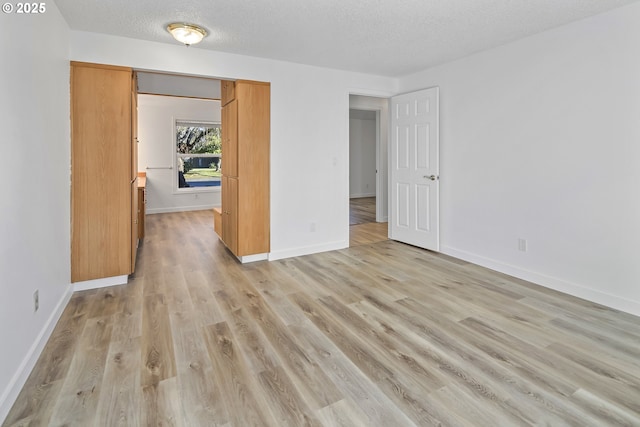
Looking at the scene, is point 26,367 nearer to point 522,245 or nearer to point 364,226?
point 522,245

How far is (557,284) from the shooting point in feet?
10.7

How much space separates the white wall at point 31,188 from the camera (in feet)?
5.65

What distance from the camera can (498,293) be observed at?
320 cm

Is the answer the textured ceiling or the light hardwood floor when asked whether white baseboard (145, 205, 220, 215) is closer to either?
the light hardwood floor

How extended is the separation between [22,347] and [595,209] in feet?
13.6

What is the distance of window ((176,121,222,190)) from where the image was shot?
8.51 m

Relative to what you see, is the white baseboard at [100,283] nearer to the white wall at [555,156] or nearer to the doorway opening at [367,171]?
the doorway opening at [367,171]

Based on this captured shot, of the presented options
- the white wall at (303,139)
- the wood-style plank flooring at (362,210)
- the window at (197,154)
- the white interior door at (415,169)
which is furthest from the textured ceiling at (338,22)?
the window at (197,154)

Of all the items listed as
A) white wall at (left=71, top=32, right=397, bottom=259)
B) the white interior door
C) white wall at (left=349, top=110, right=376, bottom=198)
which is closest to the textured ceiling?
white wall at (left=71, top=32, right=397, bottom=259)

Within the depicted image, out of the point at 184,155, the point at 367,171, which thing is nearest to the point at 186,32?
the point at 184,155

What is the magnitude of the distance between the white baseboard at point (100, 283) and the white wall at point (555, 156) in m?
3.74

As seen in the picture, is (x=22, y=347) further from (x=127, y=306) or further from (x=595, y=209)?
(x=595, y=209)

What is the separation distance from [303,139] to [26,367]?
3.36 metres

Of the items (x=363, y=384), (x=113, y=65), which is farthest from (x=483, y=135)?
(x=113, y=65)
